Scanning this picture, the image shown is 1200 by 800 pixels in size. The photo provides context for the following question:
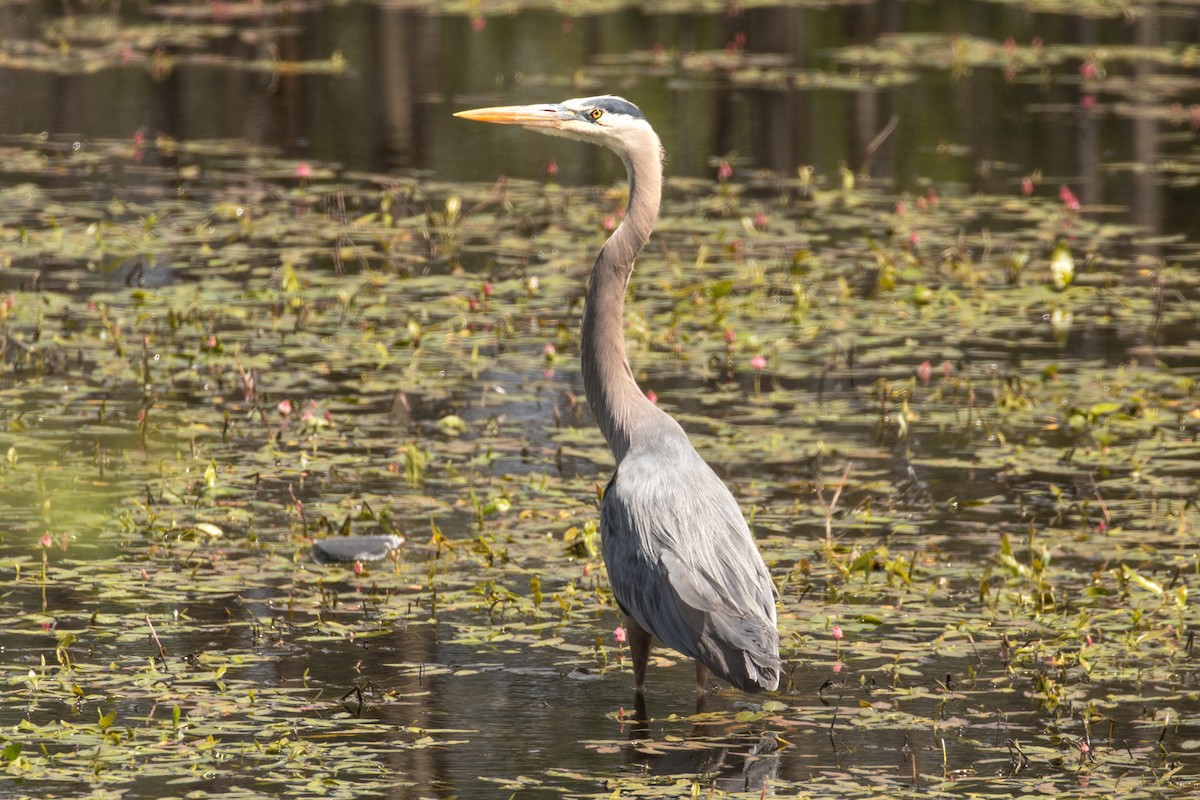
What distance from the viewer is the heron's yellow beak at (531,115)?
673cm

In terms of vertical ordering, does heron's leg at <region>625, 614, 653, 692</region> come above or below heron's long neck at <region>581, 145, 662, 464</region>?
below

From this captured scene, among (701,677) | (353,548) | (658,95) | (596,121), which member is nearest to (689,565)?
(701,677)

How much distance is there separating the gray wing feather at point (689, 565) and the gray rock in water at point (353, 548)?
1176 millimetres

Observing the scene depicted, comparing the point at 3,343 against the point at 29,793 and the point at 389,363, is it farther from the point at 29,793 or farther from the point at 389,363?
the point at 29,793

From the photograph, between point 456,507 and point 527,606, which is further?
point 456,507

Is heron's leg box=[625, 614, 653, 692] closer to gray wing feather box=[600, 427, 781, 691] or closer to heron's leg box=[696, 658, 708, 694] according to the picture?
gray wing feather box=[600, 427, 781, 691]

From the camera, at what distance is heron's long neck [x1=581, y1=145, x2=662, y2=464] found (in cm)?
627

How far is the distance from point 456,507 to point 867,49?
42.7 feet

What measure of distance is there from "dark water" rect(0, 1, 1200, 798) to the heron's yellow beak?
1.53 m

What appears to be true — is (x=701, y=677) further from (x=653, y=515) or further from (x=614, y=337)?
(x=614, y=337)

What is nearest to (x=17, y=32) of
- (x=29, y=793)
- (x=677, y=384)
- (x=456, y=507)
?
(x=677, y=384)

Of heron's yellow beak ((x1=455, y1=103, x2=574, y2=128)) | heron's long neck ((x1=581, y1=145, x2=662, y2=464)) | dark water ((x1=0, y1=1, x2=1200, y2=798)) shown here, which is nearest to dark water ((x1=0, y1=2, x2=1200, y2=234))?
dark water ((x1=0, y1=1, x2=1200, y2=798))

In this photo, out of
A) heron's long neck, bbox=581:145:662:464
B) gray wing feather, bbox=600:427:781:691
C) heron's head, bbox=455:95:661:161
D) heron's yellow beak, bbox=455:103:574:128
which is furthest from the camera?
heron's yellow beak, bbox=455:103:574:128

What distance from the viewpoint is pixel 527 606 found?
253 inches
